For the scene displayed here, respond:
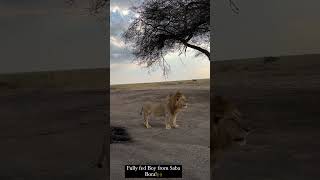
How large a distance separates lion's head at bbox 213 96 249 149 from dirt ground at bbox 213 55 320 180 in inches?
2.4

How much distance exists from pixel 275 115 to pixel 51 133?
2.15m

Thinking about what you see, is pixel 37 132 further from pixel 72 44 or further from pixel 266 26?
pixel 266 26

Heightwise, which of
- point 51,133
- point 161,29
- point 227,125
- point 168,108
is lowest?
point 51,133

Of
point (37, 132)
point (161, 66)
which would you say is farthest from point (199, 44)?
point (37, 132)

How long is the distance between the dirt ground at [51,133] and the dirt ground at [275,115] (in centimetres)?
118

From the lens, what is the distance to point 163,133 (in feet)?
15.8

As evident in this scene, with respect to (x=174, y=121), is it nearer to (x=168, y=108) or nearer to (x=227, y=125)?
(x=168, y=108)

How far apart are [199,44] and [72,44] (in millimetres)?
1226

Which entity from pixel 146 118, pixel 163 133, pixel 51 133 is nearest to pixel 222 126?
pixel 163 133

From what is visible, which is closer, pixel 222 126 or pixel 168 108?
pixel 222 126

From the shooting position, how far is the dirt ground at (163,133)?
15.2ft

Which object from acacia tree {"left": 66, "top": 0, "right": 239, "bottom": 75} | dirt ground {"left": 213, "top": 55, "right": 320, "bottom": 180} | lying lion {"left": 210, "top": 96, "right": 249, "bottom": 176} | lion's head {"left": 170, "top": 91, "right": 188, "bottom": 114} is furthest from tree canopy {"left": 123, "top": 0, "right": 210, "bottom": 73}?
lying lion {"left": 210, "top": 96, "right": 249, "bottom": 176}

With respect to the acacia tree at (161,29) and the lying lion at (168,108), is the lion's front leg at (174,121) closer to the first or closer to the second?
the lying lion at (168,108)

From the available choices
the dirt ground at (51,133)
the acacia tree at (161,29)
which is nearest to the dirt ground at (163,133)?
the dirt ground at (51,133)
